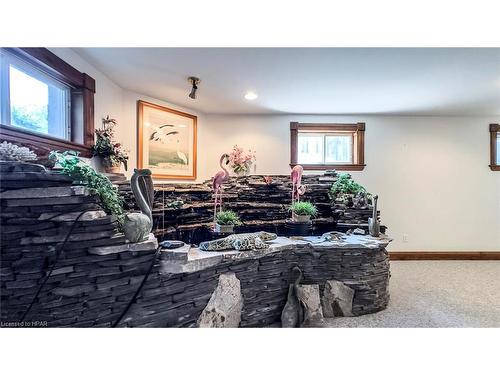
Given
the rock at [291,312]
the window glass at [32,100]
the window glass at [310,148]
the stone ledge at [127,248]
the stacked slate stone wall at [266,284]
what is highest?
the window glass at [32,100]

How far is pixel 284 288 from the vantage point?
3.99ft

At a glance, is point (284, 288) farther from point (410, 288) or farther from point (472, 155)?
point (472, 155)

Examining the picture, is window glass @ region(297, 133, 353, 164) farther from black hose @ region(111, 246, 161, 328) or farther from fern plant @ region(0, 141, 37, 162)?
fern plant @ region(0, 141, 37, 162)

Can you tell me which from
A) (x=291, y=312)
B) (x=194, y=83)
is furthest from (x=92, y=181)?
(x=291, y=312)

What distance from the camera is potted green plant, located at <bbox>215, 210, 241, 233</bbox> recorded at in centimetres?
124

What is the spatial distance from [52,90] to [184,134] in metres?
0.63

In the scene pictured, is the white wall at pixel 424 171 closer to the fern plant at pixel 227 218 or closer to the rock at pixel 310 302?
the fern plant at pixel 227 218

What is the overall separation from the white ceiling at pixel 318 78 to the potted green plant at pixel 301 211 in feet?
1.87

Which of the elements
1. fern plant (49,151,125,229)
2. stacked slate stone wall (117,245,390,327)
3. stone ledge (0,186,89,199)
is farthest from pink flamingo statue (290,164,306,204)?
stone ledge (0,186,89,199)

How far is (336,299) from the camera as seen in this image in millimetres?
1227

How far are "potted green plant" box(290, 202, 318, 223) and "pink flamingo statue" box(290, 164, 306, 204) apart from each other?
4 cm

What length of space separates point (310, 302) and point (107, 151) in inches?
56.4

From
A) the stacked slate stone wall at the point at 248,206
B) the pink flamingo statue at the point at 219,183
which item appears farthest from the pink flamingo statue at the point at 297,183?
the pink flamingo statue at the point at 219,183

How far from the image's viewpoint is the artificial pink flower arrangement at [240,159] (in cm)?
130
